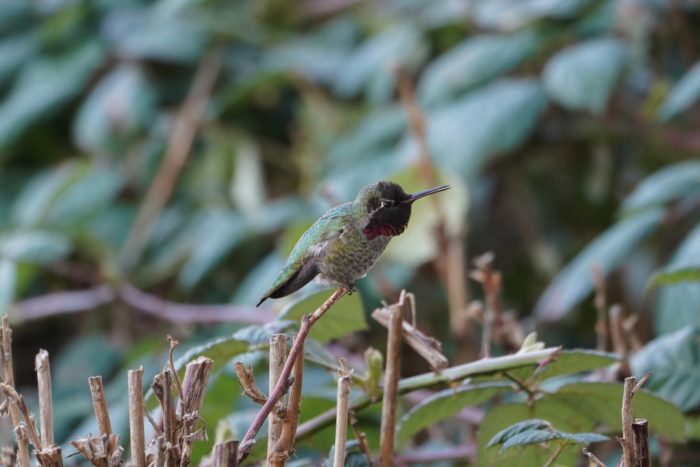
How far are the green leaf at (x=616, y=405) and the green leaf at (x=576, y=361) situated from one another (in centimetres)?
3

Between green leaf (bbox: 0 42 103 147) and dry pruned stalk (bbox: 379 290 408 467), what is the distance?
275 centimetres

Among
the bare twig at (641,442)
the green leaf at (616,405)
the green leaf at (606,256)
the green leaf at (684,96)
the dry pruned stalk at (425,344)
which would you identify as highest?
the green leaf at (684,96)

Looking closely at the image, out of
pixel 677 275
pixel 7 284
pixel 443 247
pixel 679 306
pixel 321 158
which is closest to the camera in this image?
pixel 677 275

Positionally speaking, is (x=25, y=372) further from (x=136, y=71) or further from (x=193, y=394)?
(x=193, y=394)

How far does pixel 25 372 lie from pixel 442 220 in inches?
91.1

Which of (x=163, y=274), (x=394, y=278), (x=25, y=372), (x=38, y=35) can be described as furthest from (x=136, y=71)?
(x=394, y=278)

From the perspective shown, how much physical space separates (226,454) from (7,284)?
1576 millimetres

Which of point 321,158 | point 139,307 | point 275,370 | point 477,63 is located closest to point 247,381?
point 275,370

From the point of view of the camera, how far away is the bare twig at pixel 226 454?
75 centimetres

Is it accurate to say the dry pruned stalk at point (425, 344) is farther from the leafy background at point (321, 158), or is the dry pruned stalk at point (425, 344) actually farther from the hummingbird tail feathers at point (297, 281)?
the leafy background at point (321, 158)

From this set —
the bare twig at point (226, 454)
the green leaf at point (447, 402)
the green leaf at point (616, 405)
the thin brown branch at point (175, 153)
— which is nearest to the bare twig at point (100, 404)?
the bare twig at point (226, 454)

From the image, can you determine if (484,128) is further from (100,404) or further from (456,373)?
(100,404)

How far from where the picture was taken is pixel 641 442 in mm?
794

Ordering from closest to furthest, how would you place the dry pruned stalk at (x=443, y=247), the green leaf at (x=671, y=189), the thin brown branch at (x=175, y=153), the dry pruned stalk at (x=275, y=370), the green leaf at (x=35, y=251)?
1. the dry pruned stalk at (x=275, y=370)
2. the dry pruned stalk at (x=443, y=247)
3. the green leaf at (x=671, y=189)
4. the green leaf at (x=35, y=251)
5. the thin brown branch at (x=175, y=153)
